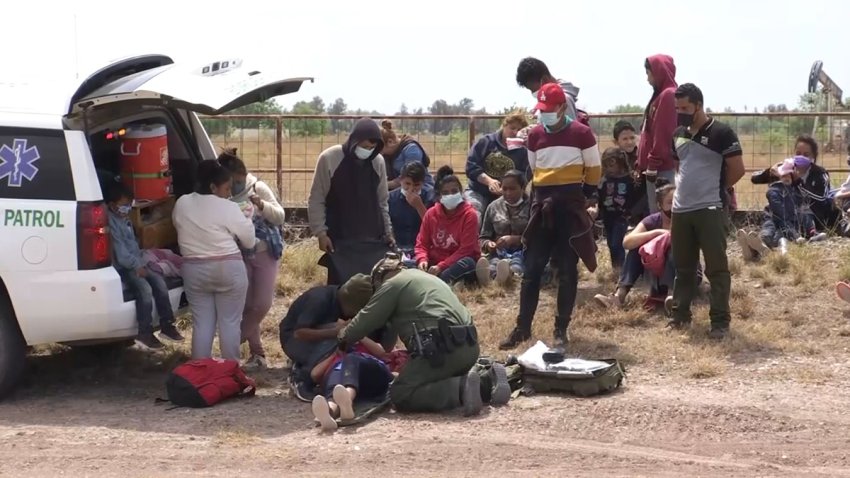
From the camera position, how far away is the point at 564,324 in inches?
399

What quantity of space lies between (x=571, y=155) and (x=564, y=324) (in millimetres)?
1306

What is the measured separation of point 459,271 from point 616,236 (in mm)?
1567

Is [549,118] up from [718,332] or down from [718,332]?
up

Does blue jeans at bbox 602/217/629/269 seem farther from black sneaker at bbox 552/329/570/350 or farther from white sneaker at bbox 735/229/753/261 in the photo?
black sneaker at bbox 552/329/570/350

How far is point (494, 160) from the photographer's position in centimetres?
1318

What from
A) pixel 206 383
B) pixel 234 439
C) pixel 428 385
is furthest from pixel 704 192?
pixel 234 439

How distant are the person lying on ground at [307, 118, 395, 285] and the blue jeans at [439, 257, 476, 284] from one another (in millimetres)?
1784

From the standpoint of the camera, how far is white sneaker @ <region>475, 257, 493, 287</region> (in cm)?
1200

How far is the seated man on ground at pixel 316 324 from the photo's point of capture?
859cm

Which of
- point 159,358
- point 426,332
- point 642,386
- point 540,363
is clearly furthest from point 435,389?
point 159,358

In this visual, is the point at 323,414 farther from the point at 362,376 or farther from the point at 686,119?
the point at 686,119

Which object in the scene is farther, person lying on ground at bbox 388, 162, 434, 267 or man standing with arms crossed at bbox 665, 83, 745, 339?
person lying on ground at bbox 388, 162, 434, 267

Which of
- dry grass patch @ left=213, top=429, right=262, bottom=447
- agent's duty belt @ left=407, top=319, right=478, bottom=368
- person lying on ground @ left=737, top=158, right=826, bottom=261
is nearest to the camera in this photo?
dry grass patch @ left=213, top=429, right=262, bottom=447

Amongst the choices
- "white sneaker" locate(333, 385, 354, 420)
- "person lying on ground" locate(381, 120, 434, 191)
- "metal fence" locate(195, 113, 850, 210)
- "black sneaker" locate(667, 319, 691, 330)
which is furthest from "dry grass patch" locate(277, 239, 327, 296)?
"white sneaker" locate(333, 385, 354, 420)
